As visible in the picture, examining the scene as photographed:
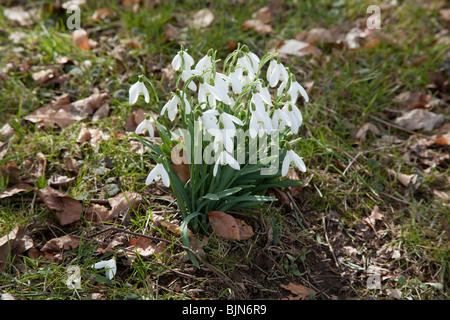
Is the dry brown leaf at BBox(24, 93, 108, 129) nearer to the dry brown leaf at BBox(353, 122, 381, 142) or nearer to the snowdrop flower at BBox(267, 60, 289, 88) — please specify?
the snowdrop flower at BBox(267, 60, 289, 88)

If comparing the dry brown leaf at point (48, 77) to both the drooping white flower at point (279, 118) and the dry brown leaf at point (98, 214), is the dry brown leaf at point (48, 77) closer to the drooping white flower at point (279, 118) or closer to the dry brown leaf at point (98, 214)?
the dry brown leaf at point (98, 214)

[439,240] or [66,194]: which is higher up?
[66,194]

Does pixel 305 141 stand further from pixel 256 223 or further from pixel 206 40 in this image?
pixel 206 40

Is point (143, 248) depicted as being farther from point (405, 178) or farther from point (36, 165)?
point (405, 178)

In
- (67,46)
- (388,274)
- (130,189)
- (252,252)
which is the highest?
(67,46)

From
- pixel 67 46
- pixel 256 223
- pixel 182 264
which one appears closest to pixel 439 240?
pixel 256 223

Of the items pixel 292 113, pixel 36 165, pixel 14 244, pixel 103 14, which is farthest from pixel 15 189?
pixel 103 14
